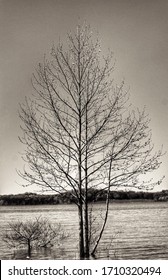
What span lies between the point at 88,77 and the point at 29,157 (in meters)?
1.26

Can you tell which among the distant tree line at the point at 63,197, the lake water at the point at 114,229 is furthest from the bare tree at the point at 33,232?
the distant tree line at the point at 63,197

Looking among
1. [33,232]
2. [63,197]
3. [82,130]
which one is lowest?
[33,232]

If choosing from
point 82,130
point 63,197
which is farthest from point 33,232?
point 82,130

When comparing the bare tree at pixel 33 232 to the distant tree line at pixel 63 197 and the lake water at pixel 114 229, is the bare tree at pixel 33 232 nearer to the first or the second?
the lake water at pixel 114 229

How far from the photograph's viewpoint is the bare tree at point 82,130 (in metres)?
4.64

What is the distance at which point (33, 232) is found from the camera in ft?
15.8

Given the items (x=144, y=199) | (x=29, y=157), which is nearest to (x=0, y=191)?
(x=29, y=157)

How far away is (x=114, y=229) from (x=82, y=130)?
1289mm

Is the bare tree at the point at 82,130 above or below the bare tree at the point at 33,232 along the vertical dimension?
above

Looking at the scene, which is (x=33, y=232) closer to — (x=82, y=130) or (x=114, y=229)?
(x=114, y=229)

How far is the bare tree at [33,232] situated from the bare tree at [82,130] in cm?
32

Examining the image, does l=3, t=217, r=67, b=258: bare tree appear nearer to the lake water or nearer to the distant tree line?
the lake water

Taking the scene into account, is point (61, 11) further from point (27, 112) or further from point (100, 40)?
point (27, 112)

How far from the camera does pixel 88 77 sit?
4.86 meters
